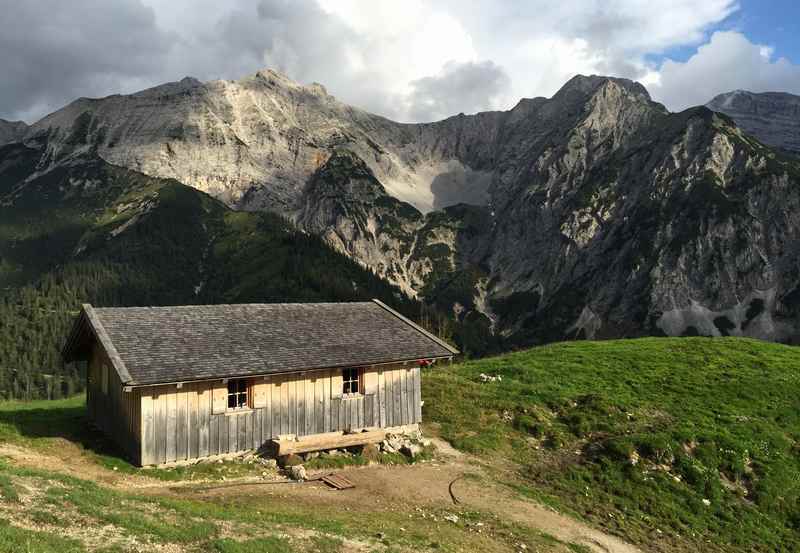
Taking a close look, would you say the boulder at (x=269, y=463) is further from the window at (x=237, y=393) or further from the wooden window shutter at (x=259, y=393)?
the window at (x=237, y=393)

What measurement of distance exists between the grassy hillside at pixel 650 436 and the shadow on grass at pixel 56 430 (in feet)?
57.7

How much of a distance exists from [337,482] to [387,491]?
7.08 feet

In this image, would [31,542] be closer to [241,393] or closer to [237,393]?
[237,393]

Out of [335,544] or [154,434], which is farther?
[154,434]

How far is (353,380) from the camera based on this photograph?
30469mm

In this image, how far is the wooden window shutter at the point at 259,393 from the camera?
89.1 feet

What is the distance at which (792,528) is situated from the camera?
25.5 metres

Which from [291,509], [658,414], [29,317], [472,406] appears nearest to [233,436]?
[291,509]

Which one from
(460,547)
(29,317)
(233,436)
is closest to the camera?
(460,547)

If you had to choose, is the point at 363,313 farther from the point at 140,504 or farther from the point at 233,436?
the point at 140,504

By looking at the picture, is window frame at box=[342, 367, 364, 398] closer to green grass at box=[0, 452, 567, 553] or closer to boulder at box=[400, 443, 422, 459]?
boulder at box=[400, 443, 422, 459]

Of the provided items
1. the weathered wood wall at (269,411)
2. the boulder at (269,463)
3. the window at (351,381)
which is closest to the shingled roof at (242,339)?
the weathered wood wall at (269,411)

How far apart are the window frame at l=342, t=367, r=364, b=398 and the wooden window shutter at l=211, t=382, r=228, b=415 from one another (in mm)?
6276

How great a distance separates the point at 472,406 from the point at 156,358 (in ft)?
63.2
